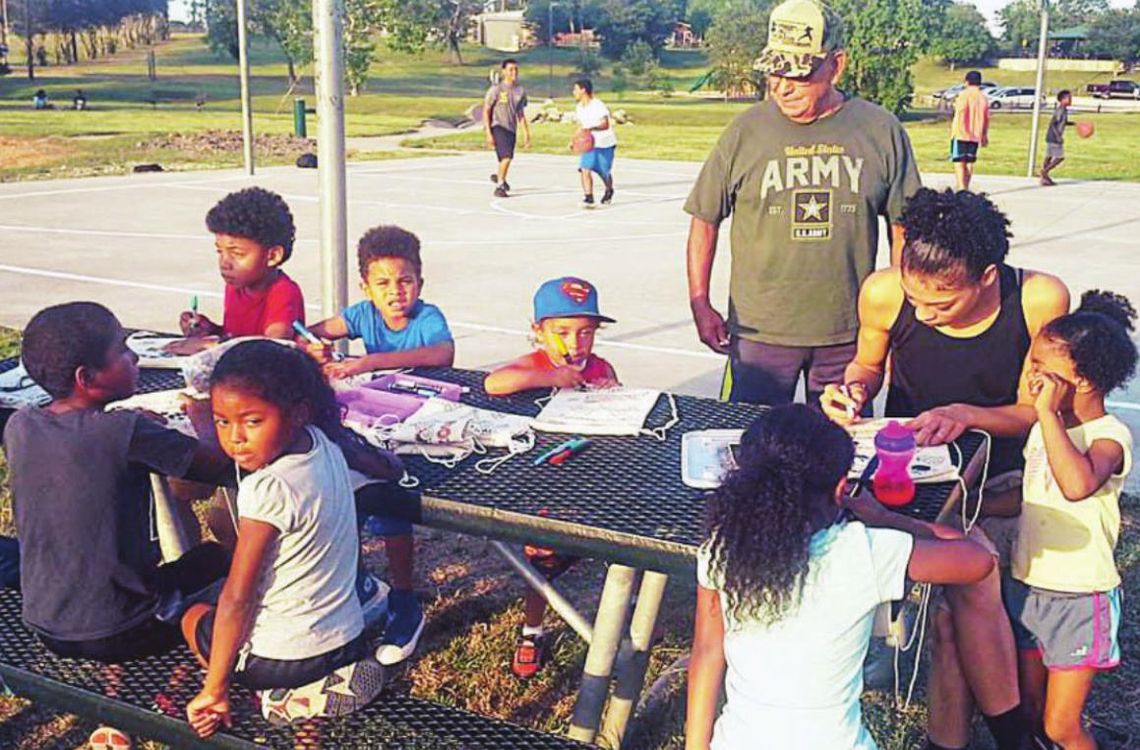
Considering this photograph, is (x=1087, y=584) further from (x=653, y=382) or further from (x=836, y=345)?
(x=653, y=382)

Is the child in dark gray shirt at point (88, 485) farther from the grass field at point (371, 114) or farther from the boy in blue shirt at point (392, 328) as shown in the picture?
the grass field at point (371, 114)

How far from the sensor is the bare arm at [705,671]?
9.02ft

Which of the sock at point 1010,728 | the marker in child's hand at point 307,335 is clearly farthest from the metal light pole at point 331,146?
the sock at point 1010,728

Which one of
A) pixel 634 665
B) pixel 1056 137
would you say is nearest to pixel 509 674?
pixel 634 665

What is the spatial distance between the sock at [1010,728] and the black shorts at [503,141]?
49.2ft

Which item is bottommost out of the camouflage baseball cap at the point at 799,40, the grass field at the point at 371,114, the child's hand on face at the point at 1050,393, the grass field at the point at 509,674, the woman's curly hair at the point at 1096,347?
the grass field at the point at 509,674

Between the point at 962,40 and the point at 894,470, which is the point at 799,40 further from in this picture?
the point at 962,40

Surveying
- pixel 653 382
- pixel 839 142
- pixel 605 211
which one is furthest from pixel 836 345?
pixel 605 211

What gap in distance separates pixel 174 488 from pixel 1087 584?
2775mm

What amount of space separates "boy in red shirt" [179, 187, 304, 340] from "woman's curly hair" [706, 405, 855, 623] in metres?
2.40

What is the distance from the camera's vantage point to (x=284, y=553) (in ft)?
9.44

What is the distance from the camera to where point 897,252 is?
4379mm

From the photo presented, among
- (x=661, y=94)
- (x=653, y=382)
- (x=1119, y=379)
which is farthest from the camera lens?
(x=661, y=94)

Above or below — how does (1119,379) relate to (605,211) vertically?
above
